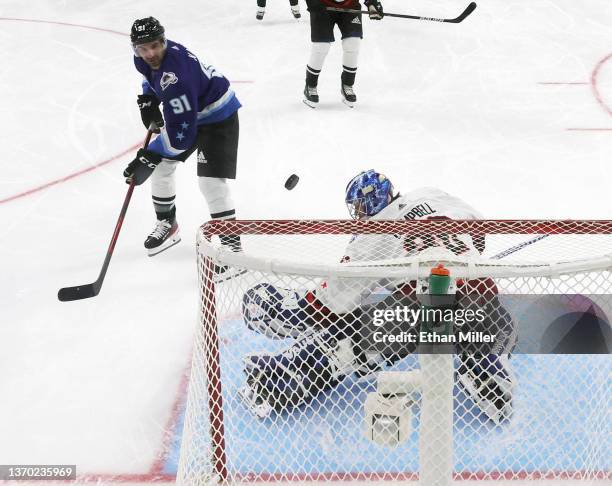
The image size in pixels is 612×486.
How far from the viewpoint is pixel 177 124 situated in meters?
2.68

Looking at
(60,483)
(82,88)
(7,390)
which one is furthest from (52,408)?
(82,88)

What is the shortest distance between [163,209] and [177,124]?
55 cm

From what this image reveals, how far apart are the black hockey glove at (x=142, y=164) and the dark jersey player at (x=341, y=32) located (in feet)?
6.47

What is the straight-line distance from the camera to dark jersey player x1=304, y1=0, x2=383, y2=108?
4.37 m

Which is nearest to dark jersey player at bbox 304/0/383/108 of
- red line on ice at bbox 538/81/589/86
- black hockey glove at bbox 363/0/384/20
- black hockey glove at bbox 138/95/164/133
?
black hockey glove at bbox 363/0/384/20

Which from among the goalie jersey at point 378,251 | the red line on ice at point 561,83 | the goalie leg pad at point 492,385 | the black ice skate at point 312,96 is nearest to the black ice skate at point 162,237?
the goalie jersey at point 378,251

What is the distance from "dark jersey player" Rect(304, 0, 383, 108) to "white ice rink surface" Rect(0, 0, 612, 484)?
0.39 feet

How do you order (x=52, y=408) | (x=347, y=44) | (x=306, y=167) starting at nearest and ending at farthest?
(x=52, y=408), (x=306, y=167), (x=347, y=44)

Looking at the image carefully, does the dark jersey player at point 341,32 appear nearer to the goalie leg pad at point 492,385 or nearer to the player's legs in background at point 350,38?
the player's legs in background at point 350,38

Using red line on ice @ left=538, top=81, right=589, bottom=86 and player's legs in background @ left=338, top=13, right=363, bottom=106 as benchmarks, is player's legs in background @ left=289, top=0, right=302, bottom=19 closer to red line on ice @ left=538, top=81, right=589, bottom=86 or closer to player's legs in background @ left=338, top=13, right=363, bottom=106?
player's legs in background @ left=338, top=13, right=363, bottom=106

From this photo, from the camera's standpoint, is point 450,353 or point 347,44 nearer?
point 450,353

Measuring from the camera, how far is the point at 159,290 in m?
2.84

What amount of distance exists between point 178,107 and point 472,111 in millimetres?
2419

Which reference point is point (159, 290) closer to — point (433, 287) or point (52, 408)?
point (52, 408)
